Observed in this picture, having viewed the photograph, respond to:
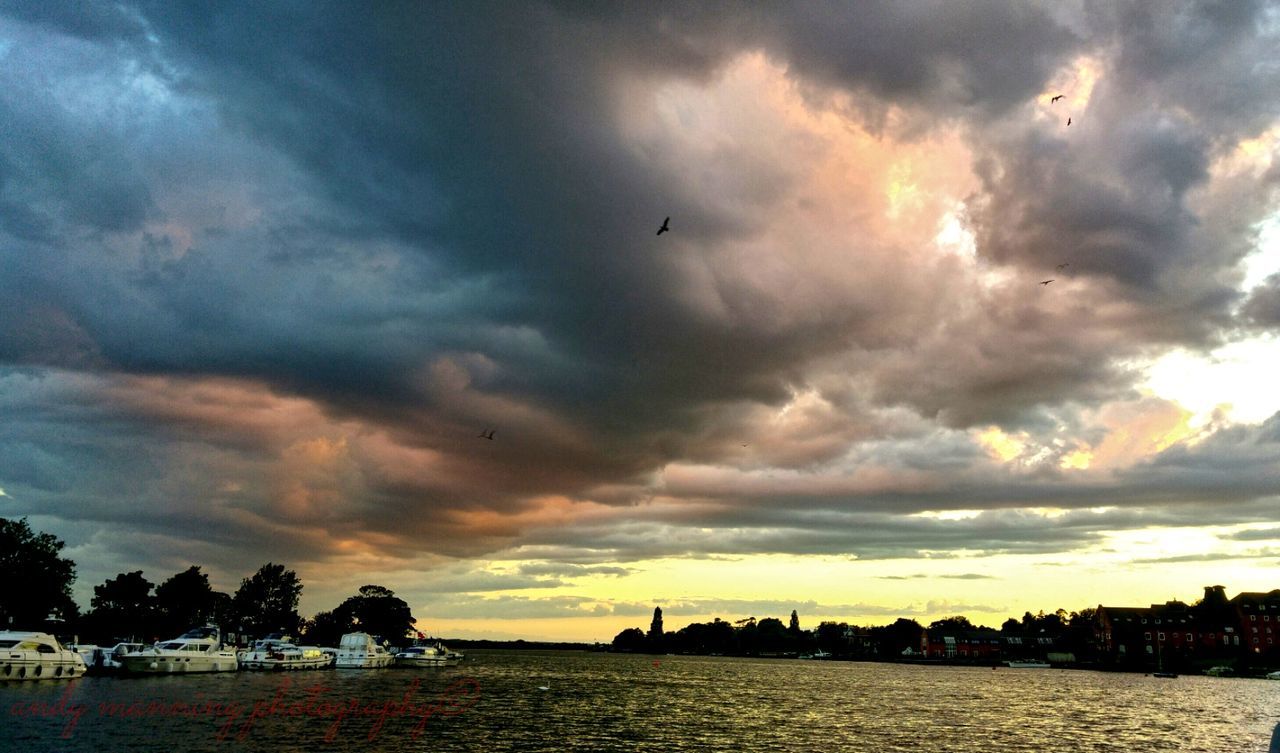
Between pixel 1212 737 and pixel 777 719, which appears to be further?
pixel 777 719

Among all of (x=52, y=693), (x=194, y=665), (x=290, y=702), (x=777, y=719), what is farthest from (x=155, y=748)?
(x=194, y=665)

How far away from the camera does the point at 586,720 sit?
95.5 m

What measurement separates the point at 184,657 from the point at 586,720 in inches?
3905

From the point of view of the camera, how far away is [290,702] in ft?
346

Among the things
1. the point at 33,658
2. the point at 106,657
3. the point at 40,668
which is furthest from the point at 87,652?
the point at 33,658

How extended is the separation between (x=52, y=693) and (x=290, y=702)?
29329 mm

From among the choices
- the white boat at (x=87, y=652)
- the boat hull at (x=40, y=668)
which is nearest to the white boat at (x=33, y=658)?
the boat hull at (x=40, y=668)

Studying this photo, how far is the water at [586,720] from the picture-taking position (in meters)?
72.4

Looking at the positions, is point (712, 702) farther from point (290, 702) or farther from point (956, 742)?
point (290, 702)

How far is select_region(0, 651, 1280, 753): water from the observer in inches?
2849

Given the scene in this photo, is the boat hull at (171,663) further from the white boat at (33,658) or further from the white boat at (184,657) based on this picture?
the white boat at (33,658)

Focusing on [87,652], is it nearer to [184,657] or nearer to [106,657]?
[106,657]

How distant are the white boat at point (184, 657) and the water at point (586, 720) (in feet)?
15.6

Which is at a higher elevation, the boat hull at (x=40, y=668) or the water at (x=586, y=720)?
the boat hull at (x=40, y=668)
